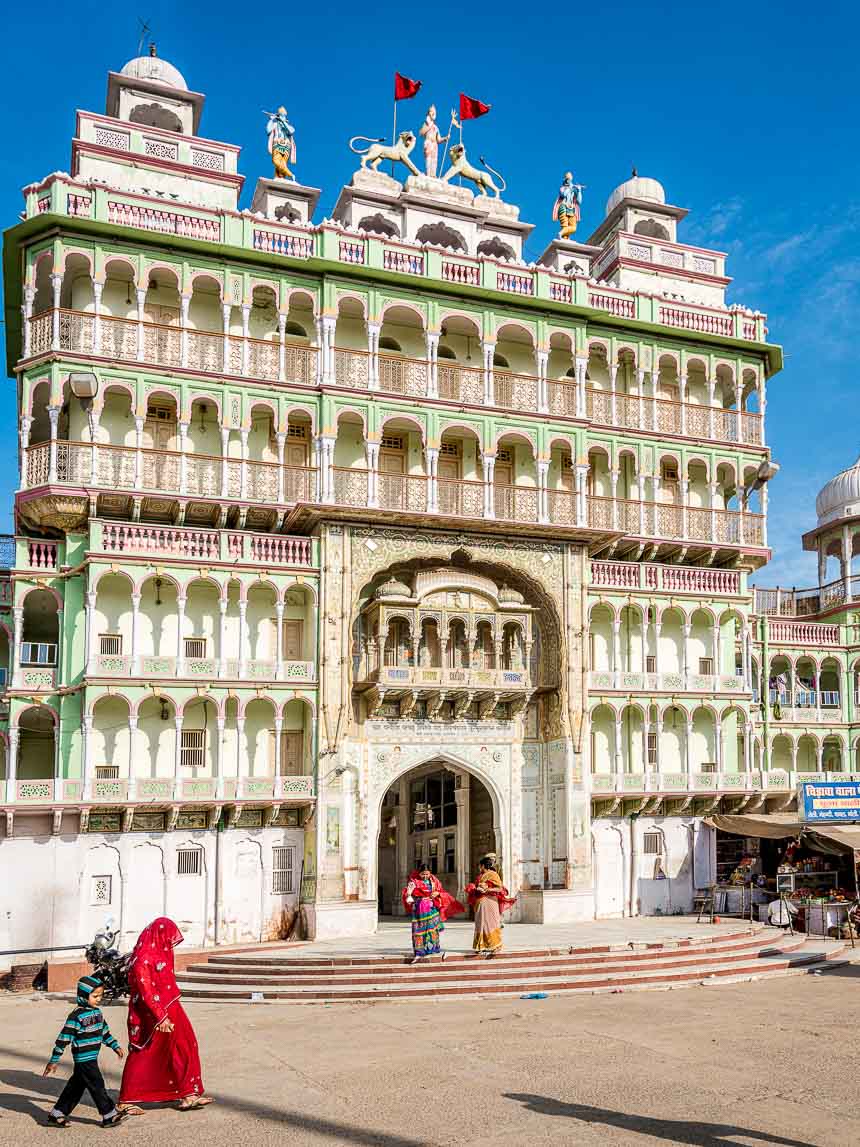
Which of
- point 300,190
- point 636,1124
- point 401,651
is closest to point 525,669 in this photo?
point 401,651

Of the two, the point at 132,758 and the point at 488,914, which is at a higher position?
the point at 132,758

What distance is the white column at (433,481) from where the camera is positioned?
3678 cm

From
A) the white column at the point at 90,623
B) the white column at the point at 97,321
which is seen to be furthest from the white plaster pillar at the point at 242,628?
the white column at the point at 97,321

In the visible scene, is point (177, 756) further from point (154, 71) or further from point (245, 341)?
point (154, 71)

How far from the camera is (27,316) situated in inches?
1359

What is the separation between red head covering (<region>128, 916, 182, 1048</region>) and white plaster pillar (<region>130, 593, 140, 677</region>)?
1848 cm

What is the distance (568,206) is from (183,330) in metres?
18.0

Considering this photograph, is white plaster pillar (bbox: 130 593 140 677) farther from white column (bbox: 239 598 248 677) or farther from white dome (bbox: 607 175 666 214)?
white dome (bbox: 607 175 666 214)

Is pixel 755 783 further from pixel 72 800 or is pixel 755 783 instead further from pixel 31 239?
pixel 31 239

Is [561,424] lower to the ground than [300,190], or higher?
lower

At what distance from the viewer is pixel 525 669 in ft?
123

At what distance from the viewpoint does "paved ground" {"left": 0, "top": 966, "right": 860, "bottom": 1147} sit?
44.7ft

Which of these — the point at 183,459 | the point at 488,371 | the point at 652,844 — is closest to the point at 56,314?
the point at 183,459

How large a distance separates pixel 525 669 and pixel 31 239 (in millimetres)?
19978
